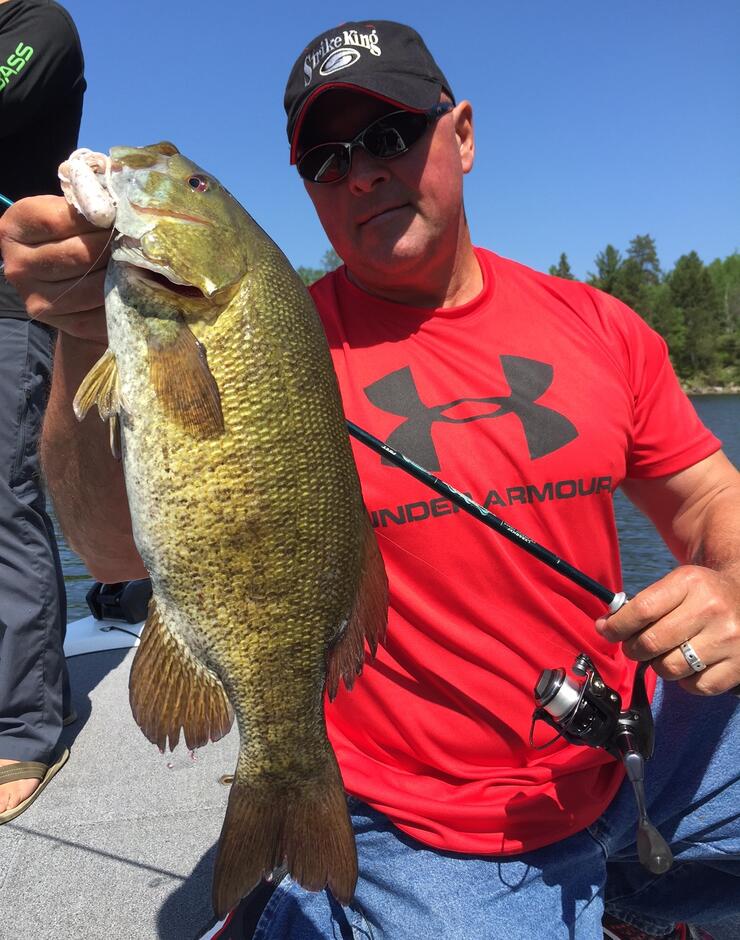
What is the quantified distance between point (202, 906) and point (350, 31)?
10.2 ft

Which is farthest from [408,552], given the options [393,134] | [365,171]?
[393,134]

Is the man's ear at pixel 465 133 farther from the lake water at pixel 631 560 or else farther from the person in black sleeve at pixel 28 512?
the lake water at pixel 631 560

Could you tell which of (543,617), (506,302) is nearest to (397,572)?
(543,617)

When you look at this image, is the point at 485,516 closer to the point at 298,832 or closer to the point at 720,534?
the point at 720,534

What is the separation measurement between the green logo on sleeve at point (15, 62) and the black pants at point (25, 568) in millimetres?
1000

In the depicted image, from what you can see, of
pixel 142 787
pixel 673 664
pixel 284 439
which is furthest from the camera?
pixel 142 787

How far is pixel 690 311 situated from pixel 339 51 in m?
78.0

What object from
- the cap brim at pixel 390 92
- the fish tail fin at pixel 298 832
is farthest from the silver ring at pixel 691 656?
the cap brim at pixel 390 92

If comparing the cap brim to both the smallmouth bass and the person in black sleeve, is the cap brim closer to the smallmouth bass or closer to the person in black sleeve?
the smallmouth bass

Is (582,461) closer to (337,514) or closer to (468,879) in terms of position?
(337,514)

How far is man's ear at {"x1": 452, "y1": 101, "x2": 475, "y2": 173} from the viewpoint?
2683 millimetres

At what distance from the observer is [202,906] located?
261cm

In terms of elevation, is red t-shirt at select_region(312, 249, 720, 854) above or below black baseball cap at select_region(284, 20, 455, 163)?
below

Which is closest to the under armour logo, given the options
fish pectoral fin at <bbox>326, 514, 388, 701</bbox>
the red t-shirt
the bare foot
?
the red t-shirt
